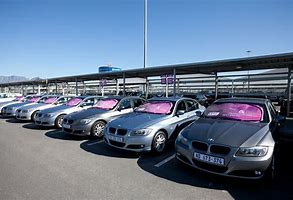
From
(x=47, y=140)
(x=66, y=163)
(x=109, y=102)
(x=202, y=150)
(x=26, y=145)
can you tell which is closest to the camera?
(x=202, y=150)

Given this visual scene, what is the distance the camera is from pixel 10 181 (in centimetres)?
390

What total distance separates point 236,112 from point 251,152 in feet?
5.37

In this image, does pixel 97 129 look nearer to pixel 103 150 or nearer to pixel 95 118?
pixel 95 118

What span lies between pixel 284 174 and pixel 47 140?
21.8 ft

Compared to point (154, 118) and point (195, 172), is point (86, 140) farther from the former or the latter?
point (195, 172)

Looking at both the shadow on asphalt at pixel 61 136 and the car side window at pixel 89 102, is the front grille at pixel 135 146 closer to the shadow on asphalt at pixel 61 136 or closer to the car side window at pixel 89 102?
the shadow on asphalt at pixel 61 136

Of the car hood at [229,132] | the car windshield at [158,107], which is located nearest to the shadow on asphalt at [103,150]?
the car windshield at [158,107]

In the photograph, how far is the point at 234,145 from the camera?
3.80m

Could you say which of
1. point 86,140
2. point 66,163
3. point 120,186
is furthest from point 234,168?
point 86,140

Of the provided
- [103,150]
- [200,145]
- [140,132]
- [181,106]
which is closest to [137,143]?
[140,132]

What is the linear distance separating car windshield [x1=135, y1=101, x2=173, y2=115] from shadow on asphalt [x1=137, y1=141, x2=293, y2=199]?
182 centimetres

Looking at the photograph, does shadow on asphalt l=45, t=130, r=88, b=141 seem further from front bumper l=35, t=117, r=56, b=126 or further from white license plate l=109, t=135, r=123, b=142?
white license plate l=109, t=135, r=123, b=142

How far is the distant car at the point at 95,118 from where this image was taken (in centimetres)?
716

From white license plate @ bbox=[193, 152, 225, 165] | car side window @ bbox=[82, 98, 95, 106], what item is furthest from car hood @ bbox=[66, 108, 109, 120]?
white license plate @ bbox=[193, 152, 225, 165]
